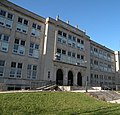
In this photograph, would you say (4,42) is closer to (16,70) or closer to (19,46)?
(19,46)

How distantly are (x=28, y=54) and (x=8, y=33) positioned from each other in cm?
474

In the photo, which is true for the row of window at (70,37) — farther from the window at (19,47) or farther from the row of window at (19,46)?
the window at (19,47)

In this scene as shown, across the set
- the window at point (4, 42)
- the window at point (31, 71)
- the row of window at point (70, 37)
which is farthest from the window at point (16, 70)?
the row of window at point (70, 37)

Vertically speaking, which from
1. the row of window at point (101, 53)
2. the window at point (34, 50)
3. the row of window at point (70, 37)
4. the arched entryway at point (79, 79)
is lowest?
the arched entryway at point (79, 79)

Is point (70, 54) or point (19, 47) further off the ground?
point (70, 54)

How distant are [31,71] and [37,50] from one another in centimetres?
399

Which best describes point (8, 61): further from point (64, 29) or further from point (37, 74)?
point (64, 29)

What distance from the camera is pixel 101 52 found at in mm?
47656

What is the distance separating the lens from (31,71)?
26.9 meters

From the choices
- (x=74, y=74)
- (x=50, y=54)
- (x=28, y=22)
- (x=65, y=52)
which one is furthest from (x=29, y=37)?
(x=74, y=74)

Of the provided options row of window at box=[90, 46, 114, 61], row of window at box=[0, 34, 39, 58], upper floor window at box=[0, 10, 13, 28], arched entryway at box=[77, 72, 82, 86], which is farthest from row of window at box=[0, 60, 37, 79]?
row of window at box=[90, 46, 114, 61]

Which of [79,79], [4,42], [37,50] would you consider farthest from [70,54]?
[4,42]

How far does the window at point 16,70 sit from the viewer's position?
80.7ft

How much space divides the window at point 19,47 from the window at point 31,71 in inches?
107
